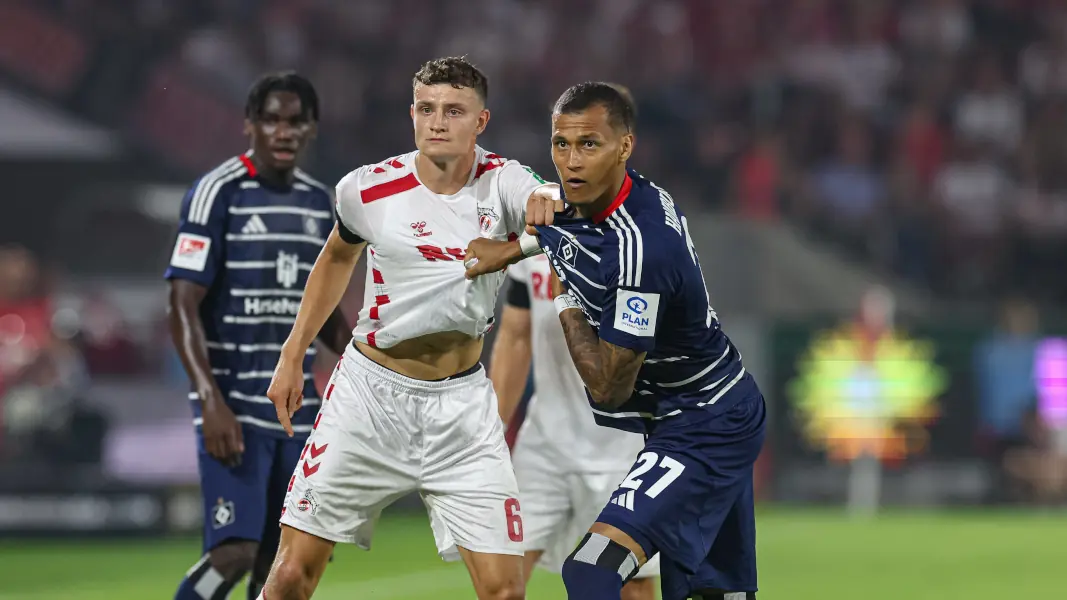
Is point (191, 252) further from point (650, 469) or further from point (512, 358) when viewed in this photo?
point (650, 469)

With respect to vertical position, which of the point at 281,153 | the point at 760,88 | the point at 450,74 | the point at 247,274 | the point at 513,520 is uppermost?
the point at 760,88

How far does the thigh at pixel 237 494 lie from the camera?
6.16 meters

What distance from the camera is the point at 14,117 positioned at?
1541 centimetres

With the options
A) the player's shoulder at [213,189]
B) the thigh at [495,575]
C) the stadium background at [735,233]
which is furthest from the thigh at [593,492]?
the stadium background at [735,233]

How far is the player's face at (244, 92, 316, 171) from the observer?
645 centimetres

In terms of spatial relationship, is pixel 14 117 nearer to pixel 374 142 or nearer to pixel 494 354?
pixel 374 142

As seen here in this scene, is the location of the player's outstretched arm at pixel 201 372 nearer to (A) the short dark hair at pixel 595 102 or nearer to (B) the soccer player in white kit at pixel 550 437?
(B) the soccer player in white kit at pixel 550 437

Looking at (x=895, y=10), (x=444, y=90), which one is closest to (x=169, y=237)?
(x=895, y=10)

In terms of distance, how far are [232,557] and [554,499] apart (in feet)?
4.51

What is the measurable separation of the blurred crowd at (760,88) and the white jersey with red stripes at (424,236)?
10.3 m

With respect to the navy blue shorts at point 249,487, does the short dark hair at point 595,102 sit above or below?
above

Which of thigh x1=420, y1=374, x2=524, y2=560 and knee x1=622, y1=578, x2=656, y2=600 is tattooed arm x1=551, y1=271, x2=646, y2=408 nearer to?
thigh x1=420, y1=374, x2=524, y2=560

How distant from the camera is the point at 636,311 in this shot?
4.95 metres

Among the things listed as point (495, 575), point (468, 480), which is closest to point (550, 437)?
point (468, 480)
